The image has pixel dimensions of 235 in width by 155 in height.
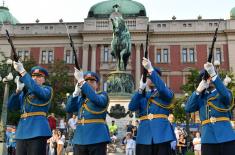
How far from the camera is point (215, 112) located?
5777 millimetres

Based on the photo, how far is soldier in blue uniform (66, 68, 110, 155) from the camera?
5867 mm

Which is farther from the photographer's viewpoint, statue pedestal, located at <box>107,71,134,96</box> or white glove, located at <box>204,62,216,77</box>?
statue pedestal, located at <box>107,71,134,96</box>

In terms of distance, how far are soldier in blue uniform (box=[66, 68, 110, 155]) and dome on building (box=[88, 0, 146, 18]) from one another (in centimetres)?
4224

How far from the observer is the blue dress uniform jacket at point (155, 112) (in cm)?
595

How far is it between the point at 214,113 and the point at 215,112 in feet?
0.08

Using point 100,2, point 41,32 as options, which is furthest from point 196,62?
point 41,32

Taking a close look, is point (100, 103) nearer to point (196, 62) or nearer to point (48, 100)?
point (48, 100)

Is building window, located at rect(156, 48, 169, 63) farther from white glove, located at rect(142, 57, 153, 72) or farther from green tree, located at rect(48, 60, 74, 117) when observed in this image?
white glove, located at rect(142, 57, 153, 72)

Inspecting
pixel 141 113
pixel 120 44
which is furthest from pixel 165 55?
pixel 141 113

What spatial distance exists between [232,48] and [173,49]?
25.1ft

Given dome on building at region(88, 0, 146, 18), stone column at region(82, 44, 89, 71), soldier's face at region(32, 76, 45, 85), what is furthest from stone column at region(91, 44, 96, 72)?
soldier's face at region(32, 76, 45, 85)

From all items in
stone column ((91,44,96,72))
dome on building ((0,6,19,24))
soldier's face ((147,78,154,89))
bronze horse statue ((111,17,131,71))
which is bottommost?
soldier's face ((147,78,154,89))

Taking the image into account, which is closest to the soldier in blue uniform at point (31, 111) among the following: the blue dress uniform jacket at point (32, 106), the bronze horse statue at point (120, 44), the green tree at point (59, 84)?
the blue dress uniform jacket at point (32, 106)

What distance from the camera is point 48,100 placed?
6.42m
